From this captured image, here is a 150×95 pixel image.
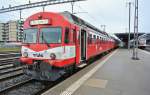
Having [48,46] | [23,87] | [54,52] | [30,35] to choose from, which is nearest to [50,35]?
[48,46]

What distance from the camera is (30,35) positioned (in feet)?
31.0

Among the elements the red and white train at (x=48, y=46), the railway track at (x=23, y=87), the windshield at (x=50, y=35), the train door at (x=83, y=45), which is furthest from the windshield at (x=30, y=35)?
the train door at (x=83, y=45)

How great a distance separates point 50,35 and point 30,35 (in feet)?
3.63

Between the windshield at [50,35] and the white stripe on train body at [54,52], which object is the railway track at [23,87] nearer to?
the white stripe on train body at [54,52]

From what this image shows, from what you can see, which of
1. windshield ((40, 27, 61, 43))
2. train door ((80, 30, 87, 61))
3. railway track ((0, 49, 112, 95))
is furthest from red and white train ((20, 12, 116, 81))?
train door ((80, 30, 87, 61))

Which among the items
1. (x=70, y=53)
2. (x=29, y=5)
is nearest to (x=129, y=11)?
(x=29, y=5)

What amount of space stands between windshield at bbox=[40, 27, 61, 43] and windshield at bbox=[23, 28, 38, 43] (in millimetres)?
381

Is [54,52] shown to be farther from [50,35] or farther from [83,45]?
[83,45]

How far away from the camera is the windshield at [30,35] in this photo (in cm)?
927

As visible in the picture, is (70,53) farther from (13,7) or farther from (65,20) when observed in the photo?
(13,7)

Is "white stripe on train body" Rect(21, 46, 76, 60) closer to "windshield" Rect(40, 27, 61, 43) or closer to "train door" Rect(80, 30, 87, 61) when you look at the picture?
"windshield" Rect(40, 27, 61, 43)

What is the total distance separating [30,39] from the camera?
9406mm

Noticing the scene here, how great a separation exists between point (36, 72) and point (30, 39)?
64.3 inches

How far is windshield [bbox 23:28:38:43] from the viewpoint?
9.27 m
